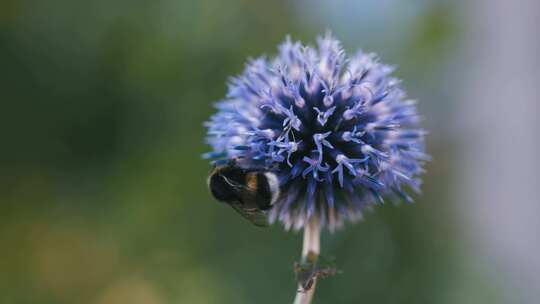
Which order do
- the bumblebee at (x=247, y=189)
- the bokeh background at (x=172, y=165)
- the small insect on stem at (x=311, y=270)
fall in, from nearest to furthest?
the small insect on stem at (x=311, y=270), the bumblebee at (x=247, y=189), the bokeh background at (x=172, y=165)

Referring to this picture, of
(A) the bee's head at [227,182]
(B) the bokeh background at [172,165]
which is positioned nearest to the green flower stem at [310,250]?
(A) the bee's head at [227,182]

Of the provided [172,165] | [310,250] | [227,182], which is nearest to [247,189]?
Answer: [227,182]

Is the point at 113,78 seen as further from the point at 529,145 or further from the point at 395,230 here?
the point at 529,145

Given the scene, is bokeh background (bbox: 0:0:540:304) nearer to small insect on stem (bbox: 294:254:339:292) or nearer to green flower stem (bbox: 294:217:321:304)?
green flower stem (bbox: 294:217:321:304)

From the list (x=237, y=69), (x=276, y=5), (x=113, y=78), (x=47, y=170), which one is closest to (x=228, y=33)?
(x=237, y=69)

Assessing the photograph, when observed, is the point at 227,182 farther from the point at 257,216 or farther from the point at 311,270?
the point at 311,270

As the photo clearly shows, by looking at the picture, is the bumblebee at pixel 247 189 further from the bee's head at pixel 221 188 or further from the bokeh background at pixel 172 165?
the bokeh background at pixel 172 165
